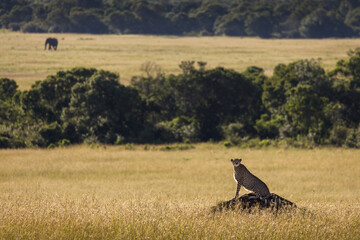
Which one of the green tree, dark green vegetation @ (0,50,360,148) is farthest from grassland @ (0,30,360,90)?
the green tree

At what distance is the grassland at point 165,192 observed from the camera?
30.4ft

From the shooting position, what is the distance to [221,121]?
140 ft

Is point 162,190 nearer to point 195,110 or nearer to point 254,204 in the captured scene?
point 254,204

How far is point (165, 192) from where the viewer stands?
21281mm

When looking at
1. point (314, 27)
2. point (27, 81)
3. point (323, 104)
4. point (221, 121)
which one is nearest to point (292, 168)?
point (323, 104)

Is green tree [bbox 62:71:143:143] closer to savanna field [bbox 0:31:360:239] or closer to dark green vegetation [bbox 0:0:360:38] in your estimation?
savanna field [bbox 0:31:360:239]

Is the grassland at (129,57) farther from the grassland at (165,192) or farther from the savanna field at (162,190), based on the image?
the grassland at (165,192)

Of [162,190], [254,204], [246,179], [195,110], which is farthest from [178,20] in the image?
[246,179]

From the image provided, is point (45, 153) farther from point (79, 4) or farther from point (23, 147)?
point (79, 4)

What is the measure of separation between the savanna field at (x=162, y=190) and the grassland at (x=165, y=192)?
0.03 meters

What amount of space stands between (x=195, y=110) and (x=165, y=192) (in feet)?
71.5

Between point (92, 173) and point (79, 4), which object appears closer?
point (92, 173)

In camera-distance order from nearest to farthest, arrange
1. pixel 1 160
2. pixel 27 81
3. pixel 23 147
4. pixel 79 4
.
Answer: pixel 1 160 → pixel 23 147 → pixel 27 81 → pixel 79 4

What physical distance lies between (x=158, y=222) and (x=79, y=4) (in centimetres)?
18430
